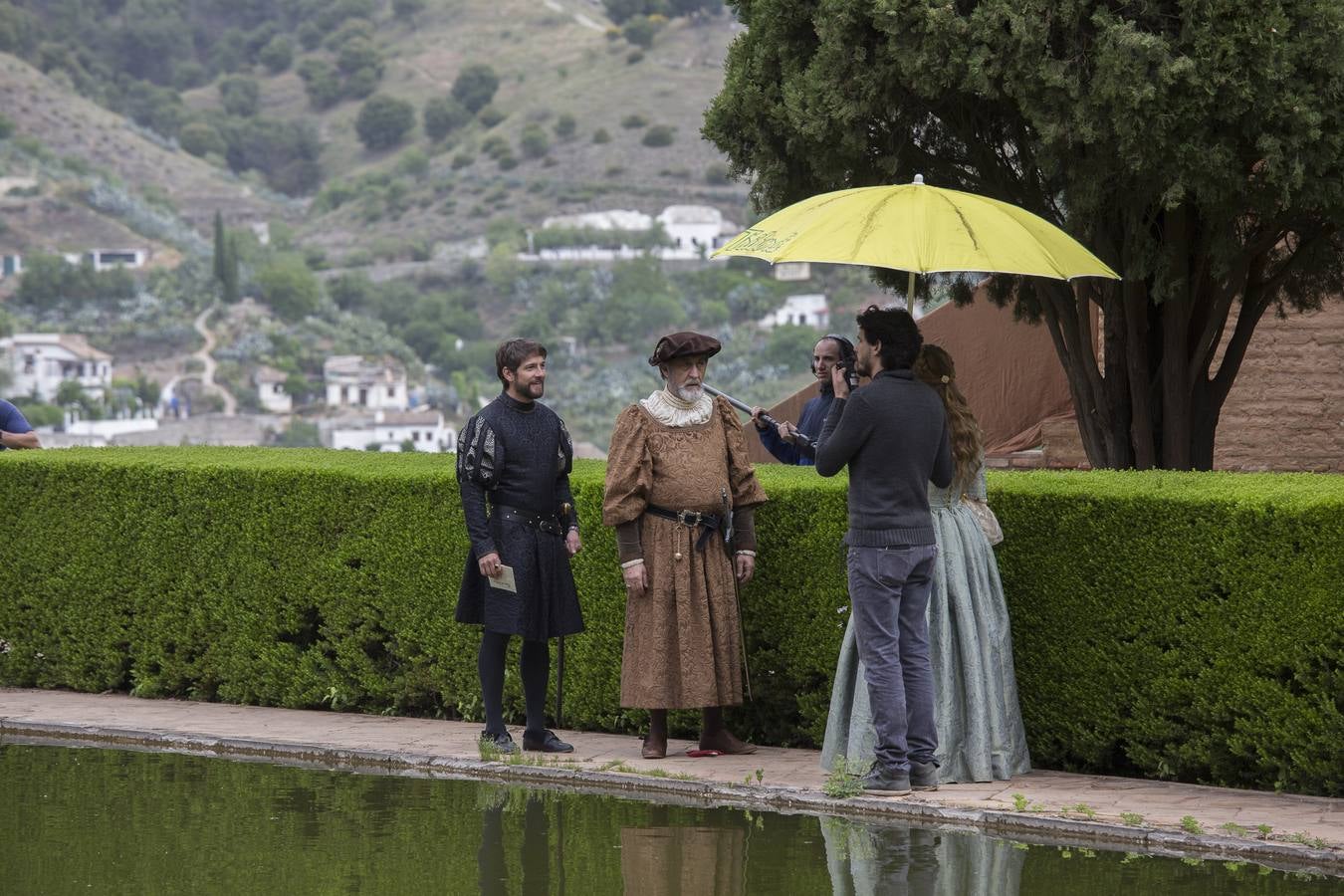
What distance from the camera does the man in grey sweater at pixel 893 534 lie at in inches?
249

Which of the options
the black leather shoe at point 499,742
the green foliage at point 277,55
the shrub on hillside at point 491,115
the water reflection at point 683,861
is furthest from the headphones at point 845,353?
the green foliage at point 277,55

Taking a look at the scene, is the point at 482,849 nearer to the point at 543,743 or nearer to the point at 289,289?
the point at 543,743

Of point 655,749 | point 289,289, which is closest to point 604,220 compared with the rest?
point 289,289

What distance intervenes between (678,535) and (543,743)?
106cm

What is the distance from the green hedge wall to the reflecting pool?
3.59 ft

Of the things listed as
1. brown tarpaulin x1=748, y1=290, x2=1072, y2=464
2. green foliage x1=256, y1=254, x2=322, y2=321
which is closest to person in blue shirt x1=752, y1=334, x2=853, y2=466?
brown tarpaulin x1=748, y1=290, x2=1072, y2=464

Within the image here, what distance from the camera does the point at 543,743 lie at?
7.41 m

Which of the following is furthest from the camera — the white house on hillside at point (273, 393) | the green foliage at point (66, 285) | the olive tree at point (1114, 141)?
the green foliage at point (66, 285)

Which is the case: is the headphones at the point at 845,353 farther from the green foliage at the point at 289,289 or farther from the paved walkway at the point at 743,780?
the green foliage at the point at 289,289

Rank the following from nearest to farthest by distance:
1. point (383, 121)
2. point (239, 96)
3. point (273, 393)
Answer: point (273, 393) → point (383, 121) → point (239, 96)

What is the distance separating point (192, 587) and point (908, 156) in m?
4.44

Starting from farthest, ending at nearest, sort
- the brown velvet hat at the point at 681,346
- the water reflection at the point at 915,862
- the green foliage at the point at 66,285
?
the green foliage at the point at 66,285
the brown velvet hat at the point at 681,346
the water reflection at the point at 915,862

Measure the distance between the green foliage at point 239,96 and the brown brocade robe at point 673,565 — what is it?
187 m

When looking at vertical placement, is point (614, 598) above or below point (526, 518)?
below
